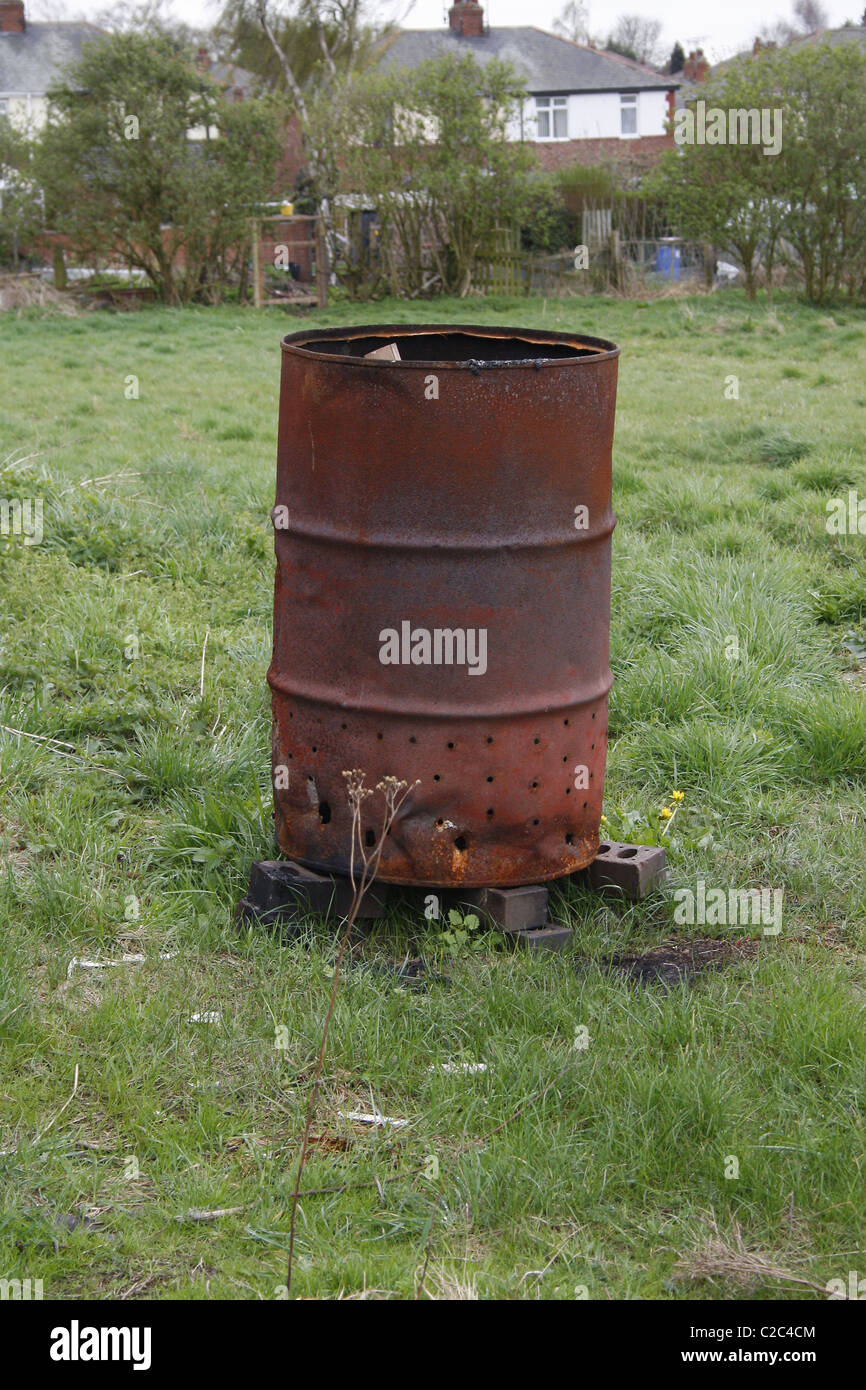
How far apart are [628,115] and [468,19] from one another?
6788 mm

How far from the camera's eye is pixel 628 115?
42000 mm

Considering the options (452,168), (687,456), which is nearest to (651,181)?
(452,168)

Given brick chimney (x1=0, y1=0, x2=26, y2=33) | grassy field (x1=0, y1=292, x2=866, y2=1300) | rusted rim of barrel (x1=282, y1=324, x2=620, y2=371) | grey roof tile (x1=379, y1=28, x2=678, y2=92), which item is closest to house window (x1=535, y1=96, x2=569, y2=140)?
grey roof tile (x1=379, y1=28, x2=678, y2=92)

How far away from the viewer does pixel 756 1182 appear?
7.91ft

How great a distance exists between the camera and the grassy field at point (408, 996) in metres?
2.34

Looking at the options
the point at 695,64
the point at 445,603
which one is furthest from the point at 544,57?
the point at 445,603

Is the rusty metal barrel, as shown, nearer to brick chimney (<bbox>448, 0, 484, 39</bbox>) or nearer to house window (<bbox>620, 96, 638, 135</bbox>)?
house window (<bbox>620, 96, 638, 135</bbox>)

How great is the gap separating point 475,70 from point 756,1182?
22771 mm

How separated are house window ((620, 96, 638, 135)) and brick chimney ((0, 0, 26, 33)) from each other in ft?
69.3

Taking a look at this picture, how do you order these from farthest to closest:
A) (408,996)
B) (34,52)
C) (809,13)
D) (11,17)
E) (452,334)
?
(809,13) → (11,17) → (34,52) → (452,334) → (408,996)

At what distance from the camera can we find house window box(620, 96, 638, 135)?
137ft

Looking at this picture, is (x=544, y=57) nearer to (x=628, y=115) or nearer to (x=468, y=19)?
(x=468, y=19)

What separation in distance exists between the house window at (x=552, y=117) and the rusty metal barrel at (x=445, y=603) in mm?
42638

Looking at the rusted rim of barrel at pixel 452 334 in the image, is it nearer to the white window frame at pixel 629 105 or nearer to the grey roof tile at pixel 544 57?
the grey roof tile at pixel 544 57
